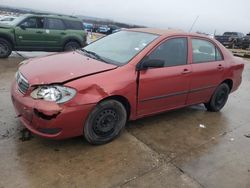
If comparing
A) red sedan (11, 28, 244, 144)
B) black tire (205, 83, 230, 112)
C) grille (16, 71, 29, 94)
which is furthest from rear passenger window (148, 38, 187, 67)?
grille (16, 71, 29, 94)

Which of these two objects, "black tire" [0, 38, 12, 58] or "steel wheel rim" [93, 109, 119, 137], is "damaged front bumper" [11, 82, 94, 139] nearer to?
"steel wheel rim" [93, 109, 119, 137]

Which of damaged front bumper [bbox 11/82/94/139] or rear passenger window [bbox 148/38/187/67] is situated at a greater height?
rear passenger window [bbox 148/38/187/67]

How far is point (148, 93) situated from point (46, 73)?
1.55m

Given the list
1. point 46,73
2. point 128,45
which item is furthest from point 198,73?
point 46,73

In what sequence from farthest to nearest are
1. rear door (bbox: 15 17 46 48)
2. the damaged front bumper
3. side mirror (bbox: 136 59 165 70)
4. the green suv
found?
rear door (bbox: 15 17 46 48) → the green suv → side mirror (bbox: 136 59 165 70) → the damaged front bumper

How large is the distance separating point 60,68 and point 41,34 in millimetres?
7907

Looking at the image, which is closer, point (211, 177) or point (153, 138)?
point (211, 177)

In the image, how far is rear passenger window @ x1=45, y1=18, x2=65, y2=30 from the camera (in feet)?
38.4

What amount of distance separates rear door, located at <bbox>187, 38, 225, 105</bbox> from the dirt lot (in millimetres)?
595

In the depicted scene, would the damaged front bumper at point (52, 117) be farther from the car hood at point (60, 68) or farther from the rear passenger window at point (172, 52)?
the rear passenger window at point (172, 52)

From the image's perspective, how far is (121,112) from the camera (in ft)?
14.3

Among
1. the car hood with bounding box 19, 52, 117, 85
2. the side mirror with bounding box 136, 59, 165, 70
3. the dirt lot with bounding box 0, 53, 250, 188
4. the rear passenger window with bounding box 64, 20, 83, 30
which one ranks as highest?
the side mirror with bounding box 136, 59, 165, 70

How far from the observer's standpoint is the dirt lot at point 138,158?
3502mm

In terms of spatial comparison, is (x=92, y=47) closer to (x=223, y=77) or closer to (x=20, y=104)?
(x=20, y=104)
